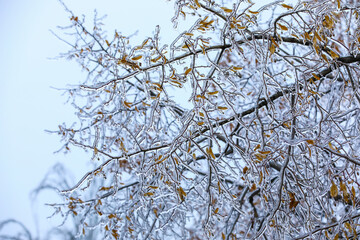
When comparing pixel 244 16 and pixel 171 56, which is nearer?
pixel 244 16

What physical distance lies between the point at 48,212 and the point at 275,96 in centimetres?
1027

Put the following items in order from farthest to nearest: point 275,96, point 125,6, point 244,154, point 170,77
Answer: point 125,6
point 275,96
point 170,77
point 244,154

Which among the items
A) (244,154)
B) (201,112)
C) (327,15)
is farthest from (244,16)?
(244,154)

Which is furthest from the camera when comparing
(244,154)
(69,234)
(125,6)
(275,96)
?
(125,6)

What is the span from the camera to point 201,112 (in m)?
2.49

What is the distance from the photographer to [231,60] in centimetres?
680

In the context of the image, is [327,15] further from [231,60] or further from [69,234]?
[69,234]

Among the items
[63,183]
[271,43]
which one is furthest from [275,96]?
[63,183]

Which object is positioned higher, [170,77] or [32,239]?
[32,239]

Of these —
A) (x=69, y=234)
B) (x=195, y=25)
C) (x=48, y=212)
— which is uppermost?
(x=48, y=212)

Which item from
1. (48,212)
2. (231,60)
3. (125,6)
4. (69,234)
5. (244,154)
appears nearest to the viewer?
(244,154)

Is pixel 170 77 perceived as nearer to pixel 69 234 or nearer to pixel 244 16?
pixel 244 16

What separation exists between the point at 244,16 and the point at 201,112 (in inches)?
29.5

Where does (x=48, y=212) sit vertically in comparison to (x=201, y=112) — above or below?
above
